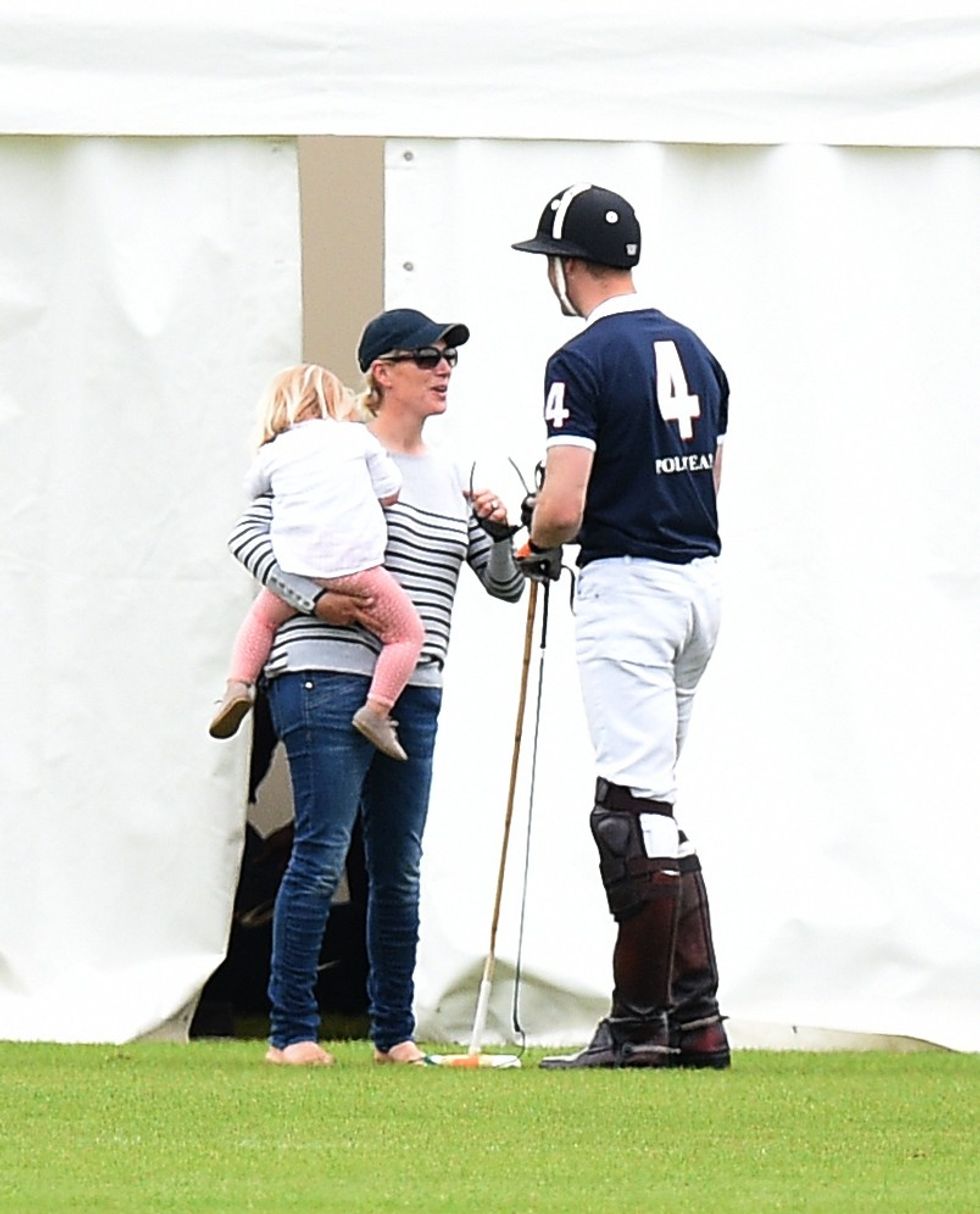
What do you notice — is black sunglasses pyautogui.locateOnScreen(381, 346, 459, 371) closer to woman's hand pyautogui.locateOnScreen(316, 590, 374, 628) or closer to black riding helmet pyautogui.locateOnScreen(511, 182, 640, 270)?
black riding helmet pyautogui.locateOnScreen(511, 182, 640, 270)

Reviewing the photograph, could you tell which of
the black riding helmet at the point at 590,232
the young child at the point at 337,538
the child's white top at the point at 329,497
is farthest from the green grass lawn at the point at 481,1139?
the black riding helmet at the point at 590,232

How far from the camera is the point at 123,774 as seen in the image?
6.07 metres

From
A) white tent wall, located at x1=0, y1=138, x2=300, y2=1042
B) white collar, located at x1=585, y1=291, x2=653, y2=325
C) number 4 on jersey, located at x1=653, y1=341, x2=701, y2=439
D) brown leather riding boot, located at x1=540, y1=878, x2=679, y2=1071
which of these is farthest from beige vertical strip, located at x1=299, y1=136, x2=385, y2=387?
brown leather riding boot, located at x1=540, y1=878, x2=679, y2=1071

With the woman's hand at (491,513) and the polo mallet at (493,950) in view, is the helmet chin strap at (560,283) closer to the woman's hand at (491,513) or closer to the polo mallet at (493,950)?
the woman's hand at (491,513)

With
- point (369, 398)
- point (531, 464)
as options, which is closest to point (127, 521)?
point (531, 464)

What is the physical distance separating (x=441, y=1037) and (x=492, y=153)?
1942 millimetres

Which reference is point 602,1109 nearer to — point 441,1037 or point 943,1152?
point 943,1152

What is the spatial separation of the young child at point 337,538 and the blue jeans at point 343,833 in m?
0.07

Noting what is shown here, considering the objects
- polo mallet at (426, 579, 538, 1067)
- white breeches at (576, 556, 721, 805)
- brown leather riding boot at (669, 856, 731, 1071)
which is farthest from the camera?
polo mallet at (426, 579, 538, 1067)

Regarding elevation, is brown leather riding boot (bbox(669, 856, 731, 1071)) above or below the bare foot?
above

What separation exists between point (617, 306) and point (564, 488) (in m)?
0.41

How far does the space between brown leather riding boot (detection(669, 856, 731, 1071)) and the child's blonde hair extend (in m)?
1.07

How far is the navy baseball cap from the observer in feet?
16.8

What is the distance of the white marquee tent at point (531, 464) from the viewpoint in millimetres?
5957
